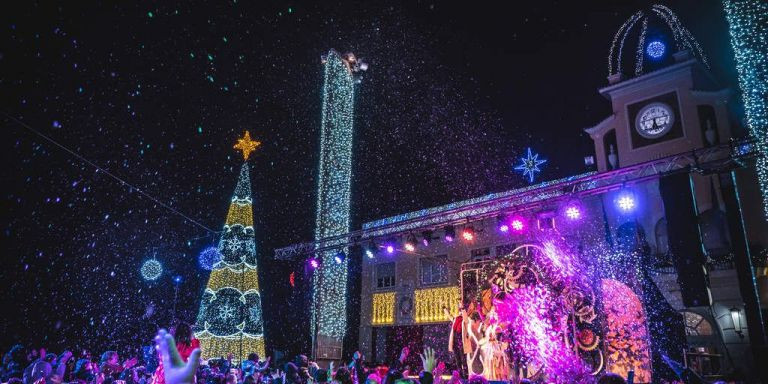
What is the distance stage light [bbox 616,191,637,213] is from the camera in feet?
57.5

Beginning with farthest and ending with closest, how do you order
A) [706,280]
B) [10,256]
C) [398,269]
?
[398,269]
[10,256]
[706,280]

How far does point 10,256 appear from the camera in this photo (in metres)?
14.0

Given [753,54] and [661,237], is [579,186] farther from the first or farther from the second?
[753,54]

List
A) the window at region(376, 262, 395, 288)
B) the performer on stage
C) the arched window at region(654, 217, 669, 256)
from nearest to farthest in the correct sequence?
the performer on stage → the arched window at region(654, 217, 669, 256) → the window at region(376, 262, 395, 288)

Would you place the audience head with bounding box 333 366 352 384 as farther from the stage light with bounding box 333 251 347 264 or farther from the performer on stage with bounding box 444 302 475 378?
the stage light with bounding box 333 251 347 264

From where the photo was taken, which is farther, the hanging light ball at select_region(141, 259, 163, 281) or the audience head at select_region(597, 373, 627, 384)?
the hanging light ball at select_region(141, 259, 163, 281)

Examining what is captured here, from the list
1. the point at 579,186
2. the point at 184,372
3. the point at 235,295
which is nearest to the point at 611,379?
the point at 184,372

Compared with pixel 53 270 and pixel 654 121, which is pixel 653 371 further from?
pixel 53 270

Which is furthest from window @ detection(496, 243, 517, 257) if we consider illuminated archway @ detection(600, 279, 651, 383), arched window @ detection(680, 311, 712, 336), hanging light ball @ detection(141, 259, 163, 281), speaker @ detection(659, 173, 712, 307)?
hanging light ball @ detection(141, 259, 163, 281)

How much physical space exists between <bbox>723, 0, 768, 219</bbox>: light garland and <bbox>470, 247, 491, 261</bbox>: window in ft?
35.7

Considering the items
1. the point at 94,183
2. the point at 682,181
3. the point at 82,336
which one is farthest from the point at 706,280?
the point at 82,336

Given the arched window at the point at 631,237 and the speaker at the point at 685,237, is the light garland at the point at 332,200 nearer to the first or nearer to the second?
the arched window at the point at 631,237

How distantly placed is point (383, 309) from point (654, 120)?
13504 mm

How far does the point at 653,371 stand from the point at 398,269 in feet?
36.2
